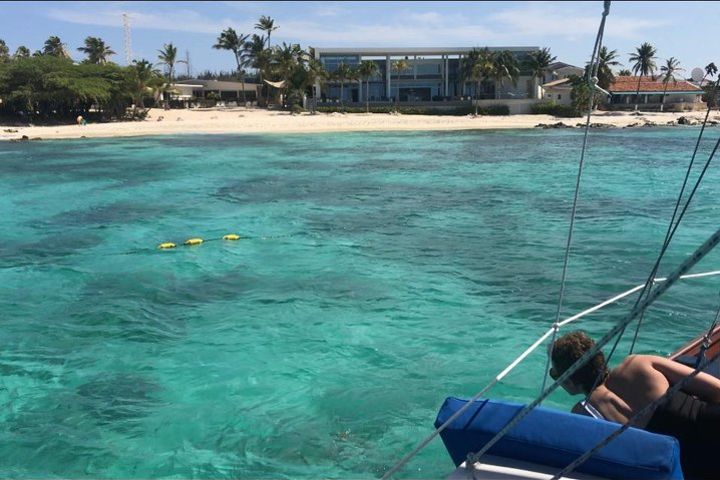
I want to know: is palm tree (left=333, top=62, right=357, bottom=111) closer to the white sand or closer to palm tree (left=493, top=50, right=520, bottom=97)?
the white sand

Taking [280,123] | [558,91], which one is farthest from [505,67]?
[280,123]

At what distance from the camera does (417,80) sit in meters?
89.7

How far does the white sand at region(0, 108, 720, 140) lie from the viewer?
6200 centimetres

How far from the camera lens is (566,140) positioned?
2076 inches

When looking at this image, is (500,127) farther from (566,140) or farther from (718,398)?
(718,398)

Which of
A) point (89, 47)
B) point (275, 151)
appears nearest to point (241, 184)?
point (275, 151)

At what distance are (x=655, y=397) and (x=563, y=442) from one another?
116 cm

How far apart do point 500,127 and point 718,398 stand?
65.4 metres

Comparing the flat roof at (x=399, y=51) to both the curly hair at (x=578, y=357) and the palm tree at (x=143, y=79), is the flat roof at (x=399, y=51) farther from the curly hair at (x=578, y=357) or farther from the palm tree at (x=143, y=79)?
the curly hair at (x=578, y=357)

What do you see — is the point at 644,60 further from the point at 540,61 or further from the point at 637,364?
the point at 637,364

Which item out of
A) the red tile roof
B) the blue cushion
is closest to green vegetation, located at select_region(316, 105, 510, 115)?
the red tile roof

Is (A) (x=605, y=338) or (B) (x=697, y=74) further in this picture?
(B) (x=697, y=74)

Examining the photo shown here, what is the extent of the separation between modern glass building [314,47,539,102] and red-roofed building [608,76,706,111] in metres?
12.1

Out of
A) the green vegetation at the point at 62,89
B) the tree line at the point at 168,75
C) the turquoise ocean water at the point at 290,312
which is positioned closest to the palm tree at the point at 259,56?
the tree line at the point at 168,75
